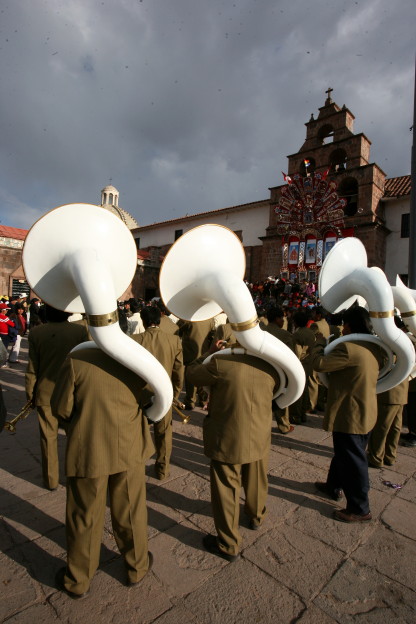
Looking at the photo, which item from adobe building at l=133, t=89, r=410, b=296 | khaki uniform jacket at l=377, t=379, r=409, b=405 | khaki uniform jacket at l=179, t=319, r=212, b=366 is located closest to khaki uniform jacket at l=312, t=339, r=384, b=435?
khaki uniform jacket at l=377, t=379, r=409, b=405

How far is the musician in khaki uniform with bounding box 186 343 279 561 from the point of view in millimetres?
2186

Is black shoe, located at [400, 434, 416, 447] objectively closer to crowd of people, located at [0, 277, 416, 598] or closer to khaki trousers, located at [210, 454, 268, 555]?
crowd of people, located at [0, 277, 416, 598]

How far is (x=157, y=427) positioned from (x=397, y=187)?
18.3 m

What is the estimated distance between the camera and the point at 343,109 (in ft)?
56.6

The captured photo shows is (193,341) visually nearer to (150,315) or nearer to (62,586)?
(150,315)

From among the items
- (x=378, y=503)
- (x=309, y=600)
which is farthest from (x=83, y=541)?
(x=378, y=503)

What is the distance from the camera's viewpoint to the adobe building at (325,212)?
1570 cm

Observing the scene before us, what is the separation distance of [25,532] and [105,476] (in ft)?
3.62

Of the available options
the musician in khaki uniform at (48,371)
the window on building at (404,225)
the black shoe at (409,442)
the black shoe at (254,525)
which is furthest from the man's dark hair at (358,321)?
the window on building at (404,225)

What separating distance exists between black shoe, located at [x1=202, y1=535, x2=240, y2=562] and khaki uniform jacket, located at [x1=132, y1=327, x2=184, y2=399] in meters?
1.20

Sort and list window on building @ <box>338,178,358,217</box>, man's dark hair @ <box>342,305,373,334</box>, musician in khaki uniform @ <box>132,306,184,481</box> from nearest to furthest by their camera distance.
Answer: man's dark hair @ <box>342,305,373,334</box>, musician in khaki uniform @ <box>132,306,184,481</box>, window on building @ <box>338,178,358,217</box>

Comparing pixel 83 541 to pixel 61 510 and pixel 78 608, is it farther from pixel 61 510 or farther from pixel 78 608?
pixel 61 510

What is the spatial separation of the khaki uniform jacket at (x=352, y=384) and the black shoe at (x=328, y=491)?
67 centimetres

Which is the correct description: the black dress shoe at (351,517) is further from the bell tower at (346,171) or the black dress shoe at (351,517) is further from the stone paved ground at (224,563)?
the bell tower at (346,171)
